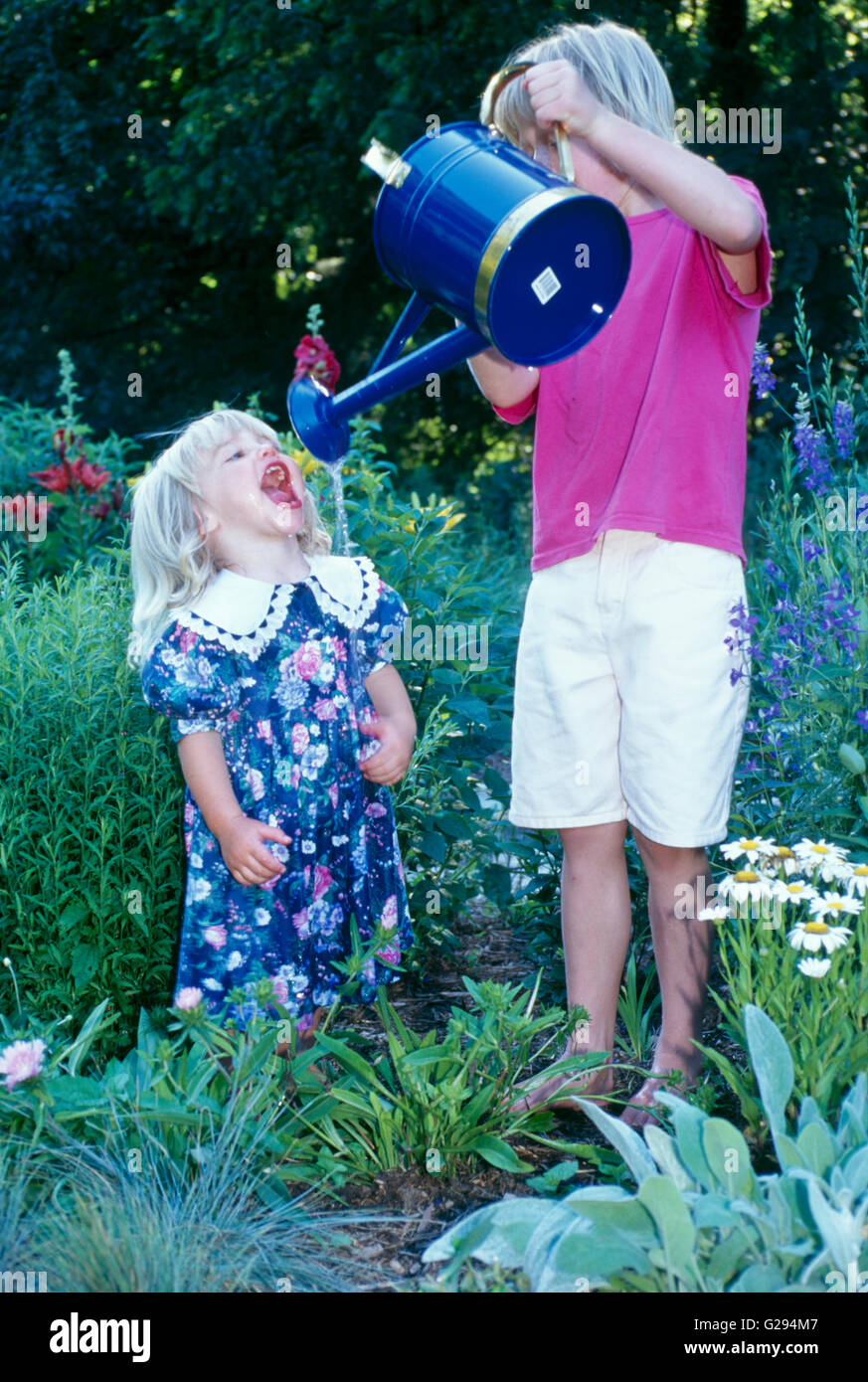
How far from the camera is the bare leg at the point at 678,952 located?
86.1 inches

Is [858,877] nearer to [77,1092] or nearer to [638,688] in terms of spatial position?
[638,688]

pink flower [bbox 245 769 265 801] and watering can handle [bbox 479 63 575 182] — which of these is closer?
watering can handle [bbox 479 63 575 182]

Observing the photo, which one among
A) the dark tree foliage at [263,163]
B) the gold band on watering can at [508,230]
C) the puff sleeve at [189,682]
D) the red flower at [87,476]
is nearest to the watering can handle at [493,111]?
the gold band on watering can at [508,230]

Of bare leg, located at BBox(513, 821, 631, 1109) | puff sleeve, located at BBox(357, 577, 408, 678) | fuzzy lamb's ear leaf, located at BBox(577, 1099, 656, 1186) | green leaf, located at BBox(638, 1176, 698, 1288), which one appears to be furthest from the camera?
puff sleeve, located at BBox(357, 577, 408, 678)

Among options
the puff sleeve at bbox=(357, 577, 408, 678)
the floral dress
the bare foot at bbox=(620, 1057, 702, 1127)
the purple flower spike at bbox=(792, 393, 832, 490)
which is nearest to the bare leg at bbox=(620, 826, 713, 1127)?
the bare foot at bbox=(620, 1057, 702, 1127)

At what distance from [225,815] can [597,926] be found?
67 cm

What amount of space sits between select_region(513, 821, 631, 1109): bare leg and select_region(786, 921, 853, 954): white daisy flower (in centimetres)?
48

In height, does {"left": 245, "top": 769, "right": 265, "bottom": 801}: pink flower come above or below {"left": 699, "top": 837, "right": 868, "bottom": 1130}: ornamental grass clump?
above

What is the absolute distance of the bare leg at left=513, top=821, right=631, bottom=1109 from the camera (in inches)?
90.5

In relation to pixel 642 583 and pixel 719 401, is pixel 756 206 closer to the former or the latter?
pixel 719 401

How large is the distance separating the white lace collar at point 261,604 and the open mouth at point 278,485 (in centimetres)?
14

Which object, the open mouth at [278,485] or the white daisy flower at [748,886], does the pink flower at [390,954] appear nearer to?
the white daisy flower at [748,886]

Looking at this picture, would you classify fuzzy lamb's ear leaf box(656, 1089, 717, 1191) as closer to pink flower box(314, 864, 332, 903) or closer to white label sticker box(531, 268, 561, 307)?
pink flower box(314, 864, 332, 903)
